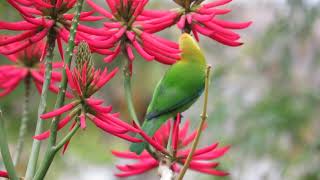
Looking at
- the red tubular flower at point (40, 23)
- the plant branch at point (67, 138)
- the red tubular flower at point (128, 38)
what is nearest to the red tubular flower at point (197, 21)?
the red tubular flower at point (128, 38)

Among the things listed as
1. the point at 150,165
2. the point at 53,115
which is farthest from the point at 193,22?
the point at 53,115

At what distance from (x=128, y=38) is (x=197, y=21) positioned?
0.44 feet

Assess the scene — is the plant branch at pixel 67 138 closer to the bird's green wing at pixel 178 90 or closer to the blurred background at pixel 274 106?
the bird's green wing at pixel 178 90

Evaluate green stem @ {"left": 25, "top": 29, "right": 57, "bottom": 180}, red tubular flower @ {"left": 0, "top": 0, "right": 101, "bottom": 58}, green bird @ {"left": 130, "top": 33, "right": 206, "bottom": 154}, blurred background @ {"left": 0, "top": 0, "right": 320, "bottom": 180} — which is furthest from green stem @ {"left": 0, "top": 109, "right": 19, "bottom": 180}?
blurred background @ {"left": 0, "top": 0, "right": 320, "bottom": 180}

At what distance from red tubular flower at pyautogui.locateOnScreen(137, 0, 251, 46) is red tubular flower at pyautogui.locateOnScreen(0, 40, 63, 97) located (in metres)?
0.23

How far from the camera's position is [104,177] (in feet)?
25.2

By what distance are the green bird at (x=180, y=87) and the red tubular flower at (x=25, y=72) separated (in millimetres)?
222

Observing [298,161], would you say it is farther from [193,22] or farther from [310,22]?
[193,22]

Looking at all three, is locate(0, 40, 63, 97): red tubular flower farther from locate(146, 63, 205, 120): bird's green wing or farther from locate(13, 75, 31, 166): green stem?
locate(146, 63, 205, 120): bird's green wing

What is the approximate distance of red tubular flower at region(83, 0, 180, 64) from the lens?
1176mm

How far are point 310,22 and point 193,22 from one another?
2123mm

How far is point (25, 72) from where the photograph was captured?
1570mm

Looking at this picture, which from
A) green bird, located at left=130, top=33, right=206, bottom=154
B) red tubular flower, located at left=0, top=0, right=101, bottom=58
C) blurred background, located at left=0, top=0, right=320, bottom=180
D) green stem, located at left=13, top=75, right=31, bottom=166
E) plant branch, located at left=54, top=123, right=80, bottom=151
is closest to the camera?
plant branch, located at left=54, top=123, right=80, bottom=151

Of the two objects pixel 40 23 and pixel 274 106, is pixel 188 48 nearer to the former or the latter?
pixel 40 23
